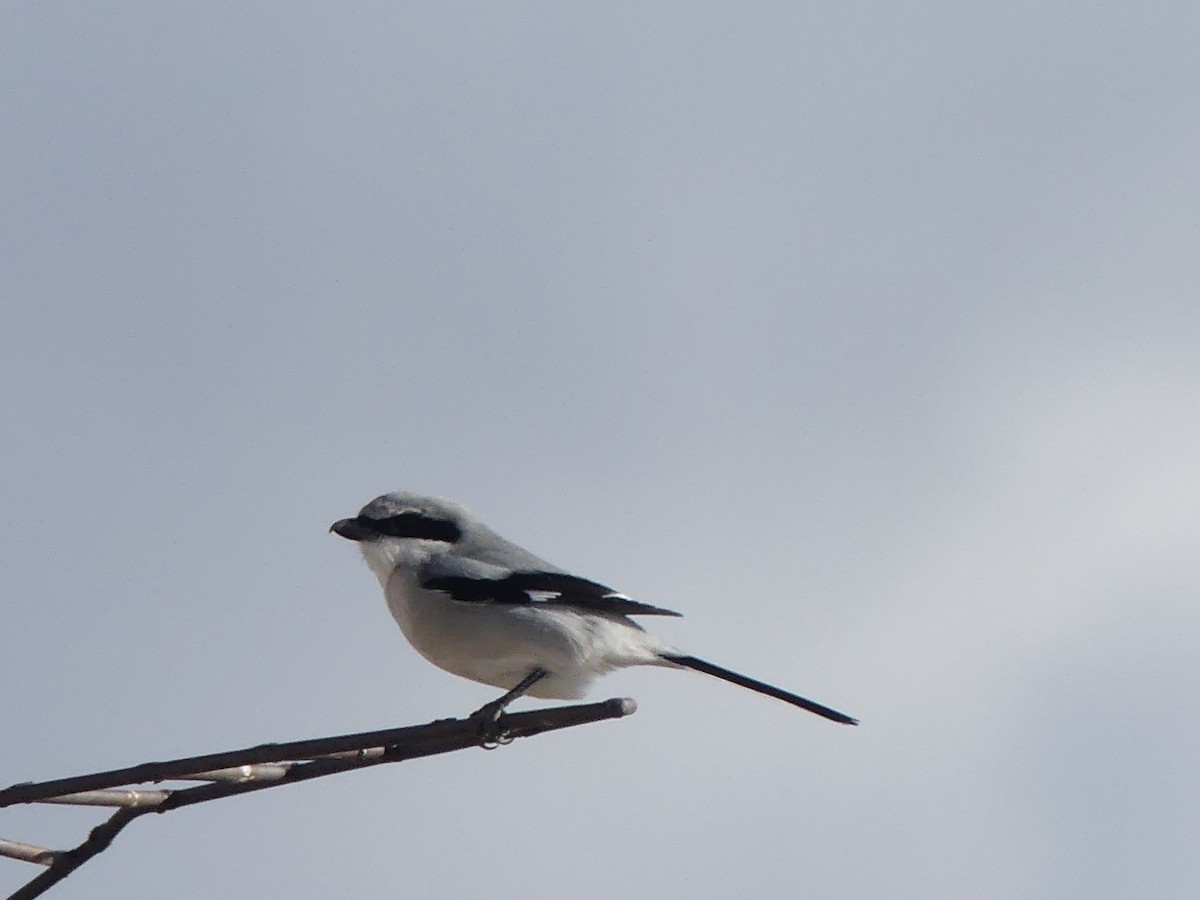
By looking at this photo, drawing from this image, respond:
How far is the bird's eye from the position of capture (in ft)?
20.8

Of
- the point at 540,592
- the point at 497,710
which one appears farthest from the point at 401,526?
the point at 497,710

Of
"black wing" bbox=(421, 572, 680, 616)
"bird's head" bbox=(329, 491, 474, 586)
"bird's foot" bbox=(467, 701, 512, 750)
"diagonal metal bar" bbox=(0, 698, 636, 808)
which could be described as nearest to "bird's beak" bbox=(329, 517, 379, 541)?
"bird's head" bbox=(329, 491, 474, 586)

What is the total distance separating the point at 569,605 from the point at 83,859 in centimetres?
249

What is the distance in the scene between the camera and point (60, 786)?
300 cm

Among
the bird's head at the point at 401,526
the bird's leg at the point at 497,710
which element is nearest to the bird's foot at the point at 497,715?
the bird's leg at the point at 497,710

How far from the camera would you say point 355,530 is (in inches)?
255

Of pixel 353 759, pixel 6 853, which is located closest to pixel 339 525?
pixel 353 759

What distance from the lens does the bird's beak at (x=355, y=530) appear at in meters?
6.43

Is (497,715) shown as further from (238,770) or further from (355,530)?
(355,530)

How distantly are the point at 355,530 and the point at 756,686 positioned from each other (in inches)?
75.5

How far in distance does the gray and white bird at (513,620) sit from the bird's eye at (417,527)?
0.03 metres

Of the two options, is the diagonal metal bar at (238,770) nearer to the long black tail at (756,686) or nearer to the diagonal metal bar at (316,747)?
the diagonal metal bar at (316,747)

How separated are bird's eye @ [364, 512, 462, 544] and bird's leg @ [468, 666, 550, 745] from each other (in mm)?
1085

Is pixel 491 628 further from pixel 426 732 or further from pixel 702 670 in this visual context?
pixel 426 732
